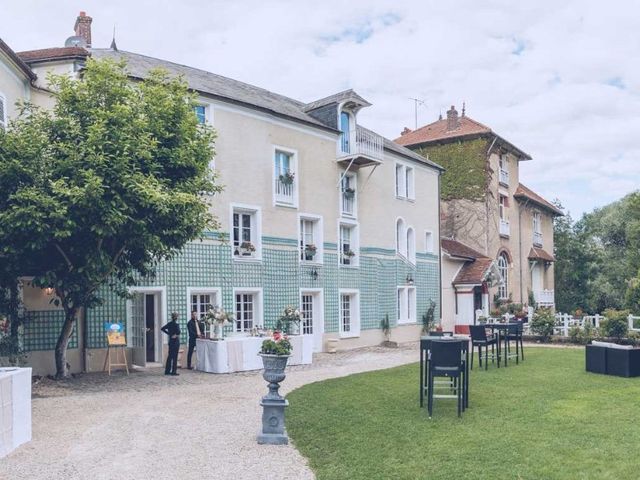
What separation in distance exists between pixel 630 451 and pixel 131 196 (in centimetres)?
922

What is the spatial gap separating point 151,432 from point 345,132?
52.7 ft

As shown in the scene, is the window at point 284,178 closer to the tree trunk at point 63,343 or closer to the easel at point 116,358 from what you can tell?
the easel at point 116,358

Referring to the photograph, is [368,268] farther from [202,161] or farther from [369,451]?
[369,451]

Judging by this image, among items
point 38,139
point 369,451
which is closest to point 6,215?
point 38,139

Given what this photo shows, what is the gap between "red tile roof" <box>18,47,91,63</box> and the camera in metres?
16.1

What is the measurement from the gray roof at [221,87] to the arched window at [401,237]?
5796 millimetres

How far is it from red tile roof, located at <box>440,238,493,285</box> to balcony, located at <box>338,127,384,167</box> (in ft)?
26.1

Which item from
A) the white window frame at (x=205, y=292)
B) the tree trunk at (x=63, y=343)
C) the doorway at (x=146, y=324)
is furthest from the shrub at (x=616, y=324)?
the tree trunk at (x=63, y=343)

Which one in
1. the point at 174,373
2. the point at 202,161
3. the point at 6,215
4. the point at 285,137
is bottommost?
the point at 174,373

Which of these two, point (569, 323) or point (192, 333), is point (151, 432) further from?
point (569, 323)

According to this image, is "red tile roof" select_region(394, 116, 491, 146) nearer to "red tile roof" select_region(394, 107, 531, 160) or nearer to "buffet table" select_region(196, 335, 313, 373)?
"red tile roof" select_region(394, 107, 531, 160)

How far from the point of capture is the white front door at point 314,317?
2170 centimetres

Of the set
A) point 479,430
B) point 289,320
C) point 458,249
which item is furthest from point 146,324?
point 458,249

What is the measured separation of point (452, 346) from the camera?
31.7ft
